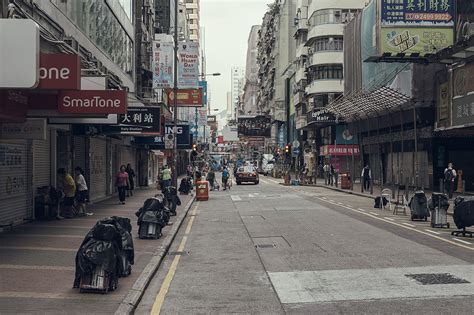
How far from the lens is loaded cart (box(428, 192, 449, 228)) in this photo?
691 inches

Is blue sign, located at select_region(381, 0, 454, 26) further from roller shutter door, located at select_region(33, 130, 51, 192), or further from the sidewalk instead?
the sidewalk

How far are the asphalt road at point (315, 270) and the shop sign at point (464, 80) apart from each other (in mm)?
14156

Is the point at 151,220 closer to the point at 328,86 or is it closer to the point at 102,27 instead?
the point at 102,27

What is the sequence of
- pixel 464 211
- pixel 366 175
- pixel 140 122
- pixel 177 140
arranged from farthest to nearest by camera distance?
pixel 177 140, pixel 366 175, pixel 140 122, pixel 464 211

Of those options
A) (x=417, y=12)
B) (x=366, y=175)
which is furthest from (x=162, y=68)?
(x=366, y=175)

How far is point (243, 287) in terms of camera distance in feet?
31.2

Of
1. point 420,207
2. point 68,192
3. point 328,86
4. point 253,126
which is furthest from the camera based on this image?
point 253,126

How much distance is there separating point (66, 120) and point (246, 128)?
8194 cm

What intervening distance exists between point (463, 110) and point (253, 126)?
71683 mm

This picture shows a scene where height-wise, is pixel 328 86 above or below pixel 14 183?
above

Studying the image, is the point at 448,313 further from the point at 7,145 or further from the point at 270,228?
the point at 7,145

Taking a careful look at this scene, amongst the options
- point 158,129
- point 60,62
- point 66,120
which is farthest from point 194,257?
point 158,129

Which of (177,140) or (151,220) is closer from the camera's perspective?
(151,220)

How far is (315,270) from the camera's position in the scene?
10664mm
